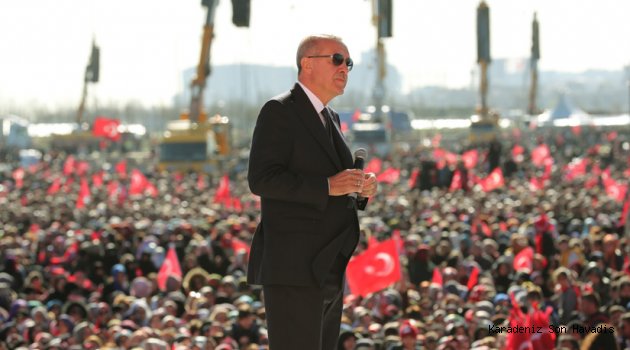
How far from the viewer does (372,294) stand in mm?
12242

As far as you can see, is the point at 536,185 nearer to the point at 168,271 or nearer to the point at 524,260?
the point at 524,260

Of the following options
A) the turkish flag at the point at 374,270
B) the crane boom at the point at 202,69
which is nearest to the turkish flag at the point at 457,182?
the turkish flag at the point at 374,270

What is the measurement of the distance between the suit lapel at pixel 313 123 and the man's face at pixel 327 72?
6 cm

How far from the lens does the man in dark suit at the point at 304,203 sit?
479 cm

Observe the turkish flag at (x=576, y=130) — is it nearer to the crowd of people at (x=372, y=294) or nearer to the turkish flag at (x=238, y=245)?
the crowd of people at (x=372, y=294)

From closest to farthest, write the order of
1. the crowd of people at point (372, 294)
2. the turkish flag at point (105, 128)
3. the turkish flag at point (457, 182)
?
the crowd of people at point (372, 294) < the turkish flag at point (457, 182) < the turkish flag at point (105, 128)

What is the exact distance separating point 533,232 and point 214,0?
35389mm

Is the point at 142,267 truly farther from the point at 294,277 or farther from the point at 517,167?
the point at 517,167

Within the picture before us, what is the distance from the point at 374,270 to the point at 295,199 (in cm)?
727

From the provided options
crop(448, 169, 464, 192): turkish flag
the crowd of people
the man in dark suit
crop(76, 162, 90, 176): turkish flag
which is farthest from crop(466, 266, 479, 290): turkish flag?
crop(76, 162, 90, 176): turkish flag

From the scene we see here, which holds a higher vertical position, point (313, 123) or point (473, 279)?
point (313, 123)

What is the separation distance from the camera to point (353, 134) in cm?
5775

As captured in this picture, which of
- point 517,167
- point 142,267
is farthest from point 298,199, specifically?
point 517,167

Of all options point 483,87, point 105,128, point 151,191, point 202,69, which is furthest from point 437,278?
point 483,87
